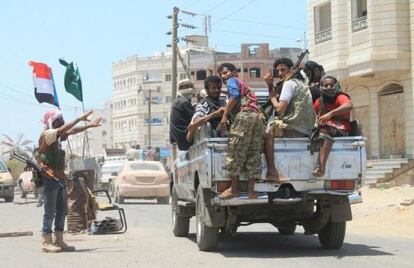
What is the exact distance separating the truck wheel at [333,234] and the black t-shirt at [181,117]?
7.76ft

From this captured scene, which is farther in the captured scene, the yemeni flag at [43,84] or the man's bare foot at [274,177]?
the yemeni flag at [43,84]

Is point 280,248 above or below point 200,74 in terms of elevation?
below

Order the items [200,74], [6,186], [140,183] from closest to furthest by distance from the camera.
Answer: [140,183] < [6,186] < [200,74]

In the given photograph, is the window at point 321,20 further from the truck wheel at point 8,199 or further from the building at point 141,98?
the building at point 141,98

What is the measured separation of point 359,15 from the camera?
98.4 feet

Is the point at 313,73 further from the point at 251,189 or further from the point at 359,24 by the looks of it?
the point at 359,24

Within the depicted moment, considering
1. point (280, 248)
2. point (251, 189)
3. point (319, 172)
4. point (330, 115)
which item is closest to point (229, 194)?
point (251, 189)

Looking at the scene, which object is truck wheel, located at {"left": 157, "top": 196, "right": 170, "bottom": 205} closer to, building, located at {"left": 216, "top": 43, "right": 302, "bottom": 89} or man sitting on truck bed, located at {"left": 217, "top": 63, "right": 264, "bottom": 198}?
man sitting on truck bed, located at {"left": 217, "top": 63, "right": 264, "bottom": 198}

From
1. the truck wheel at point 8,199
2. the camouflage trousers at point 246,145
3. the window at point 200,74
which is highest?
the window at point 200,74

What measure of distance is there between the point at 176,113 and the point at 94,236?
10.9ft

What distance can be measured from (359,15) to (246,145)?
22230 mm

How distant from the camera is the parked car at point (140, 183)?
2544cm

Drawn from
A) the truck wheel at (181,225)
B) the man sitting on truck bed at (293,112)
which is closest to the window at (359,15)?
the truck wheel at (181,225)

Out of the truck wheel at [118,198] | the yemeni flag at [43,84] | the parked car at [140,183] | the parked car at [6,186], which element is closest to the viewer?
the yemeni flag at [43,84]
